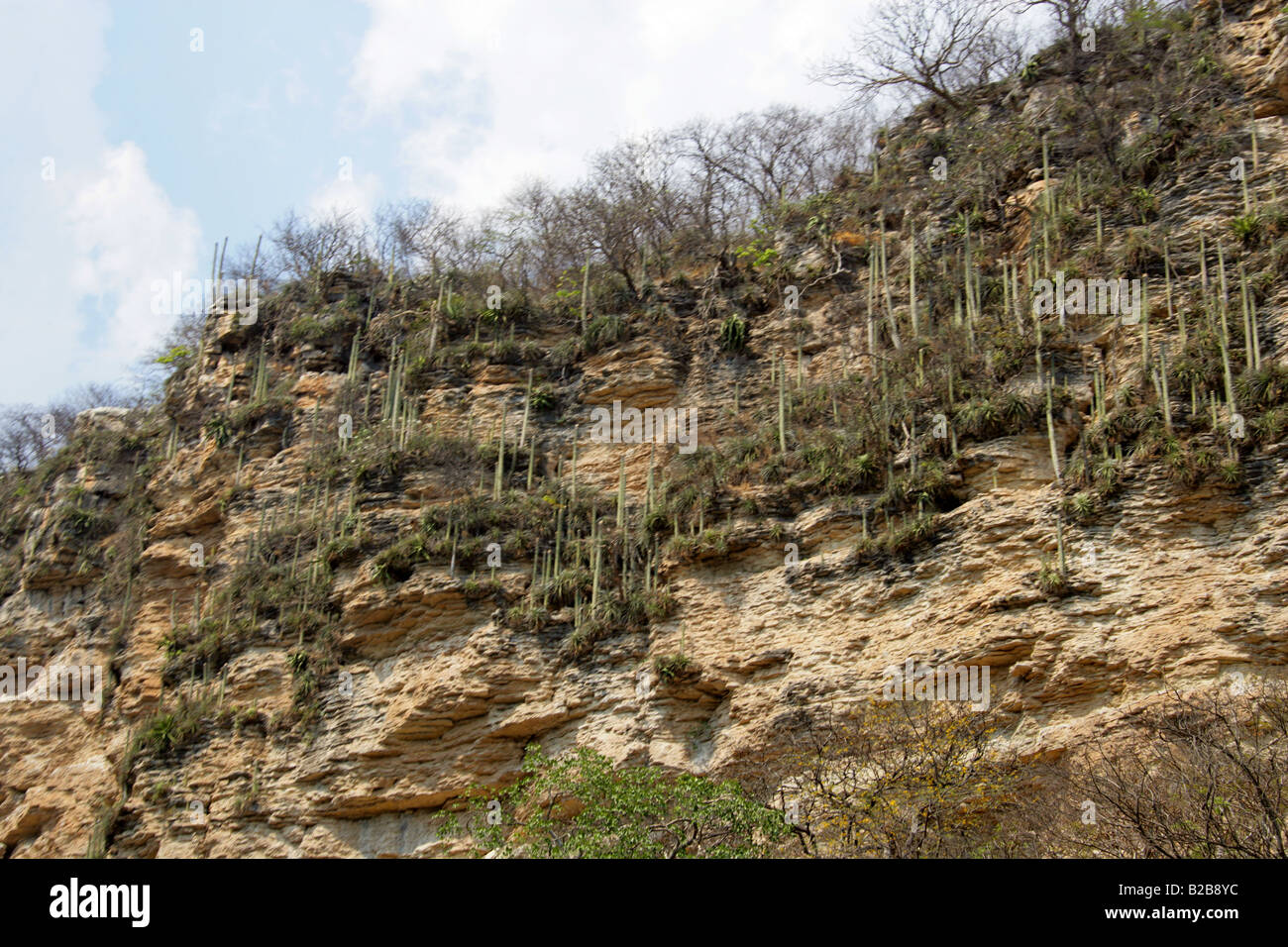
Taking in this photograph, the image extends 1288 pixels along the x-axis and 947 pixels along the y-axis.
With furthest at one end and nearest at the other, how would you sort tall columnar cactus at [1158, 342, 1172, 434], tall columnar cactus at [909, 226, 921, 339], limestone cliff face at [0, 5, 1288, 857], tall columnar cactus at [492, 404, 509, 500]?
tall columnar cactus at [492, 404, 509, 500], tall columnar cactus at [909, 226, 921, 339], tall columnar cactus at [1158, 342, 1172, 434], limestone cliff face at [0, 5, 1288, 857]

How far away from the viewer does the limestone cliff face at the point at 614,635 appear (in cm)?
1555

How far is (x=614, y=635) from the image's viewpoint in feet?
62.3

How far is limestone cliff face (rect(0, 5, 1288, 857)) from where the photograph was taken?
1555cm

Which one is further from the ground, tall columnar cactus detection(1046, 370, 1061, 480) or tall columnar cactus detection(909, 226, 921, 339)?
tall columnar cactus detection(909, 226, 921, 339)

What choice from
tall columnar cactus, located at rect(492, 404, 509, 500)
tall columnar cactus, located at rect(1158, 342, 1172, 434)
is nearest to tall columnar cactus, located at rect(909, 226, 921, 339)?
tall columnar cactus, located at rect(1158, 342, 1172, 434)

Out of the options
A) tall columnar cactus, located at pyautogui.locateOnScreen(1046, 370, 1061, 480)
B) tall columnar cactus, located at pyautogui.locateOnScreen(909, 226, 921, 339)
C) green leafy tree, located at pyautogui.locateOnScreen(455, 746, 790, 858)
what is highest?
tall columnar cactus, located at pyautogui.locateOnScreen(909, 226, 921, 339)

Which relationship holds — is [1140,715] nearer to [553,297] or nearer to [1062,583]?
[1062,583]

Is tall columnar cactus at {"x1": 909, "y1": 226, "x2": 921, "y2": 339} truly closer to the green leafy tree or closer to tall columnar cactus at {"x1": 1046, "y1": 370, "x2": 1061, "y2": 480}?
tall columnar cactus at {"x1": 1046, "y1": 370, "x2": 1061, "y2": 480}

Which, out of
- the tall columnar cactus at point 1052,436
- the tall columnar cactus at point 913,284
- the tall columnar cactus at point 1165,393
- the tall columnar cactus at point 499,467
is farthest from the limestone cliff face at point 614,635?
the tall columnar cactus at point 913,284

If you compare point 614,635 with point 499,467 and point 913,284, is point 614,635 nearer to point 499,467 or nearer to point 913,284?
point 499,467

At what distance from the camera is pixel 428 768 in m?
18.8

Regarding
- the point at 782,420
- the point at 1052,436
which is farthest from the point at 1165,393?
the point at 782,420
